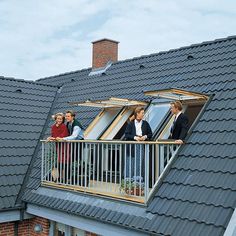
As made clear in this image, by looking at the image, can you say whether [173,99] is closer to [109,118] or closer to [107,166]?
[107,166]

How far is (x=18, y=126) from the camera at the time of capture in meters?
10.8

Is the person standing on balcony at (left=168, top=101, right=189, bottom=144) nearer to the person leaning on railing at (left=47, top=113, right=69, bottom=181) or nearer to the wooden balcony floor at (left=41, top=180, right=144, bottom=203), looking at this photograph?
the wooden balcony floor at (left=41, top=180, right=144, bottom=203)

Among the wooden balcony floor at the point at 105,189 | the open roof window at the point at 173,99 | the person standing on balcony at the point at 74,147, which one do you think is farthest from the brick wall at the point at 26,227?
the open roof window at the point at 173,99

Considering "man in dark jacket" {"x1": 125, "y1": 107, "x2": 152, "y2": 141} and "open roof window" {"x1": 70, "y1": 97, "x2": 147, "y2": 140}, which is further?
"open roof window" {"x1": 70, "y1": 97, "x2": 147, "y2": 140}

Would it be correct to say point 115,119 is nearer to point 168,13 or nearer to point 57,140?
point 57,140

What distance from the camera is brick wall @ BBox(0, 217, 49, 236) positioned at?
8.48 metres

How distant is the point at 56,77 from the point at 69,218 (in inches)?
360

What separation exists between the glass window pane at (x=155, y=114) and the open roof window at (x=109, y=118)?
0.26m

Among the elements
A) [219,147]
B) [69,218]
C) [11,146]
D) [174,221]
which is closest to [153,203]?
[174,221]

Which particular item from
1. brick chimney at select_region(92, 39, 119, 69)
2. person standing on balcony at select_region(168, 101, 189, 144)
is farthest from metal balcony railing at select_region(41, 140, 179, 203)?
brick chimney at select_region(92, 39, 119, 69)

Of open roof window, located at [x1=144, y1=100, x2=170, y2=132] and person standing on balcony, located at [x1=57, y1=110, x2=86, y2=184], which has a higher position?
open roof window, located at [x1=144, y1=100, x2=170, y2=132]

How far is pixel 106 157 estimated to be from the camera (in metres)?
7.52

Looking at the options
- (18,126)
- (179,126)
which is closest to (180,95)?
(179,126)

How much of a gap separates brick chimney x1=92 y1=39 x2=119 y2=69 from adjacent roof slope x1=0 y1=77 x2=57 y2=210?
1866 mm
